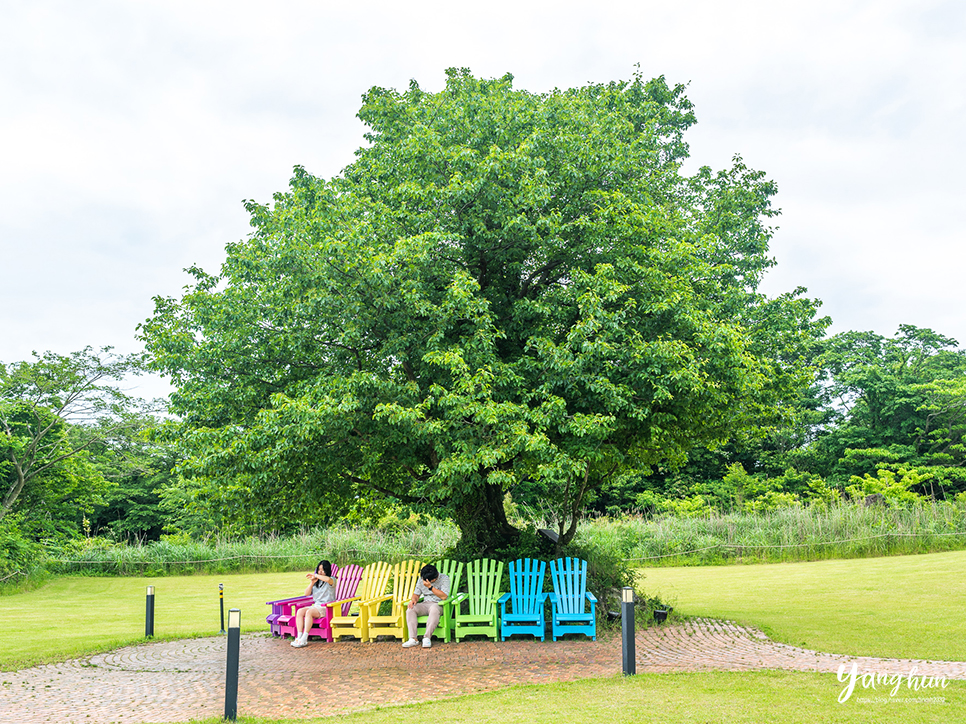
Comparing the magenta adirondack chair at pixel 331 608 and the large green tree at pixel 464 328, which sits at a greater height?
the large green tree at pixel 464 328

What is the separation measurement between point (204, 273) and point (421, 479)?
4.64m

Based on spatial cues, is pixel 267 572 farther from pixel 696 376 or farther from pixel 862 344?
→ pixel 862 344

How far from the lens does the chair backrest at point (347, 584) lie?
11.2m

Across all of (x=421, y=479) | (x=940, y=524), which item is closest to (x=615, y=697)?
(x=421, y=479)

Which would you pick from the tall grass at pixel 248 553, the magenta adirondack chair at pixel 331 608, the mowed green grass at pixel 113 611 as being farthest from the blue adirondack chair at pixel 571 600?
the tall grass at pixel 248 553

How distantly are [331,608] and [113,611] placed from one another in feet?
27.9

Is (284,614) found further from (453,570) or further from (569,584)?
(569,584)

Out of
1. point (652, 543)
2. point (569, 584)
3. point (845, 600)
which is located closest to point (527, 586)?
point (569, 584)

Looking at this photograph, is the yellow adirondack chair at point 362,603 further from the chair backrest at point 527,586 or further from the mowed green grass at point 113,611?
the mowed green grass at point 113,611

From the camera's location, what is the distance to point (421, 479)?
438 inches

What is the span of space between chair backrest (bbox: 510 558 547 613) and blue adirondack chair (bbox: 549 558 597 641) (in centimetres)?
18

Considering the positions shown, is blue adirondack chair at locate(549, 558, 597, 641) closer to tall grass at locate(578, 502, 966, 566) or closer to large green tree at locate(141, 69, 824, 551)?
large green tree at locate(141, 69, 824, 551)

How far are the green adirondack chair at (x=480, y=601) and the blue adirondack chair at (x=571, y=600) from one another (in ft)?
2.57

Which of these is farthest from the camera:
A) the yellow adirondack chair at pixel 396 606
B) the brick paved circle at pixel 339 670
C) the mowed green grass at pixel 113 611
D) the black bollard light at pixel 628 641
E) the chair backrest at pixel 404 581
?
the mowed green grass at pixel 113 611
